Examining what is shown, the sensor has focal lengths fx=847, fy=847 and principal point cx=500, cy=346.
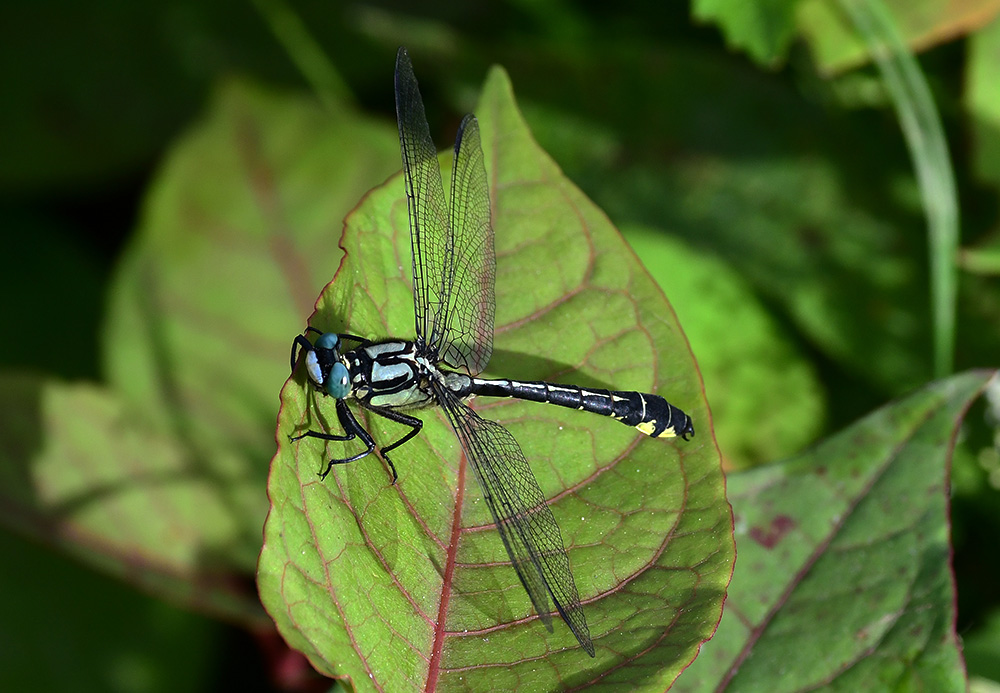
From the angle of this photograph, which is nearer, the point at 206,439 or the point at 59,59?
the point at 206,439

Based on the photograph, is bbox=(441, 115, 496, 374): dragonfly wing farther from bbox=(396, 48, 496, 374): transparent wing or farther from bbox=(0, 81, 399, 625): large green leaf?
bbox=(0, 81, 399, 625): large green leaf

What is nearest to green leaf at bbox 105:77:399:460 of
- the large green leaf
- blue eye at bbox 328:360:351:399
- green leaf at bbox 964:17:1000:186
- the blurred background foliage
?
the large green leaf

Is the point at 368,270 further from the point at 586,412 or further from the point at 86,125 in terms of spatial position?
the point at 86,125

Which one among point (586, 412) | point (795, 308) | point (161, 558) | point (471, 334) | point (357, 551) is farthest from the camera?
point (795, 308)

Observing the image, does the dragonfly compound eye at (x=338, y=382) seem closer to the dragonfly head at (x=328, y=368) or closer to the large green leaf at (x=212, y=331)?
the dragonfly head at (x=328, y=368)

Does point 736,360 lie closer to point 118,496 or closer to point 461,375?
point 461,375

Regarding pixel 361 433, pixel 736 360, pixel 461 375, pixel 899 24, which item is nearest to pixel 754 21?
pixel 899 24

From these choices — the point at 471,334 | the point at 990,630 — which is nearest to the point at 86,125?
the point at 471,334
